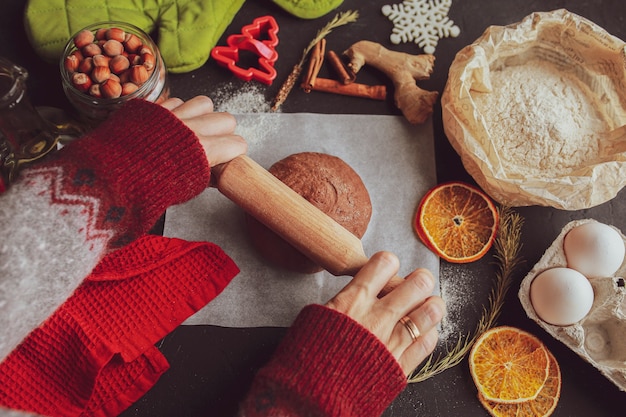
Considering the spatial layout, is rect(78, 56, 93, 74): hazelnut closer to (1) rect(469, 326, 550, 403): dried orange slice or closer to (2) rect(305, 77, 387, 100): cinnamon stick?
(2) rect(305, 77, 387, 100): cinnamon stick

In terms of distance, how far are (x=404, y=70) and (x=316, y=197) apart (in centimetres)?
46

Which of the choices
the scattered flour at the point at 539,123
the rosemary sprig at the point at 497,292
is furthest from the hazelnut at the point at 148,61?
the rosemary sprig at the point at 497,292

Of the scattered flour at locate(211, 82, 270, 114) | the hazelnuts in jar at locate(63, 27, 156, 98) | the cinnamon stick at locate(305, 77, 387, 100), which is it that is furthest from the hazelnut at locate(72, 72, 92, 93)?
the cinnamon stick at locate(305, 77, 387, 100)

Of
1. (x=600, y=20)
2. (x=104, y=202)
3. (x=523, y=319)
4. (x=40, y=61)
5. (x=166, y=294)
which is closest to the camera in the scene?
(x=104, y=202)

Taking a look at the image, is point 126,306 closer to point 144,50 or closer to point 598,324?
point 144,50

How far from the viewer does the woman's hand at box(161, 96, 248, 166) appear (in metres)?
1.09

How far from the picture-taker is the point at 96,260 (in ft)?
3.18

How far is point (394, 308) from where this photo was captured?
40.5 inches

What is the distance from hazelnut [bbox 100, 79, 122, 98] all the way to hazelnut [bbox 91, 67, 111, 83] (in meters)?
0.01

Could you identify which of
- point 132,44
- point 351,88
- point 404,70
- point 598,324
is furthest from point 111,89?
point 598,324

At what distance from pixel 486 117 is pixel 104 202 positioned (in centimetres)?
90

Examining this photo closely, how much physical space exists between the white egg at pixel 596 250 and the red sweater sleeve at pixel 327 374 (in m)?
0.56

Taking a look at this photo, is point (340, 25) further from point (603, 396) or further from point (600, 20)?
point (603, 396)

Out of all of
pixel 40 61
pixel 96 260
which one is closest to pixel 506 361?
pixel 96 260
